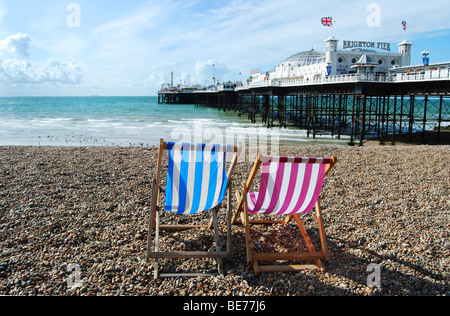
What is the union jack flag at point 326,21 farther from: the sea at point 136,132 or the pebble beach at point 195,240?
the pebble beach at point 195,240

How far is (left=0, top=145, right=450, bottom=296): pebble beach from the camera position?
3047 millimetres

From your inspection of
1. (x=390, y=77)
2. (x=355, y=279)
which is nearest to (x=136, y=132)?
(x=390, y=77)

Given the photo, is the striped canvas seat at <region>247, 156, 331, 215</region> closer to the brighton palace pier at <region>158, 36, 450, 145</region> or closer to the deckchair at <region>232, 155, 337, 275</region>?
the deckchair at <region>232, 155, 337, 275</region>

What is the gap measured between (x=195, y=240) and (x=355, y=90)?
57.0 feet

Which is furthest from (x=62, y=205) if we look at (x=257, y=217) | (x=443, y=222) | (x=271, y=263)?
(x=443, y=222)

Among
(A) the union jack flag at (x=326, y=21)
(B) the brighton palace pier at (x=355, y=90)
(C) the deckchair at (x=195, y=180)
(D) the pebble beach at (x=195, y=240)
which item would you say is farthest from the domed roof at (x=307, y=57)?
(C) the deckchair at (x=195, y=180)

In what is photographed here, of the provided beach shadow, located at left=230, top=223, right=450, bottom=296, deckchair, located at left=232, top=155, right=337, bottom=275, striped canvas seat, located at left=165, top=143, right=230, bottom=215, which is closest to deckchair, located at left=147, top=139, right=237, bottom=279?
striped canvas seat, located at left=165, top=143, right=230, bottom=215

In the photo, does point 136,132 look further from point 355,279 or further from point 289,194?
point 355,279

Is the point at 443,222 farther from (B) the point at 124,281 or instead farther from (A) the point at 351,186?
(B) the point at 124,281

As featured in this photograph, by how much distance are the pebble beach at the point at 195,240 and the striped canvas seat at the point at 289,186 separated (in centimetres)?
53

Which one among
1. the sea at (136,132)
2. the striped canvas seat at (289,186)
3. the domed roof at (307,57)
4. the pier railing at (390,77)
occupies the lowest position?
the sea at (136,132)

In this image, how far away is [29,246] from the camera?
3688 mm

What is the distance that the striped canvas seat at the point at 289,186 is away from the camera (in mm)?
3391
